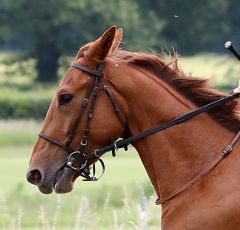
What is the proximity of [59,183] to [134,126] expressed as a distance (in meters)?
0.54

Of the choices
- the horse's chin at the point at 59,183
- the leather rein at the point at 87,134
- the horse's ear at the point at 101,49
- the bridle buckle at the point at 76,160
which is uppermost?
the horse's ear at the point at 101,49

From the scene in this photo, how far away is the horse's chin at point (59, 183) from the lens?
579cm

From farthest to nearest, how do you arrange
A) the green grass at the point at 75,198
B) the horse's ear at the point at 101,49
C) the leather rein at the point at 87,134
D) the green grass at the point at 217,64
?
the green grass at the point at 217,64 → the green grass at the point at 75,198 → the horse's ear at the point at 101,49 → the leather rein at the point at 87,134

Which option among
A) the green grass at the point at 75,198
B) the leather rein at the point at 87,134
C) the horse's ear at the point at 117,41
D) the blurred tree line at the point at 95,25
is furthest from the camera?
the blurred tree line at the point at 95,25

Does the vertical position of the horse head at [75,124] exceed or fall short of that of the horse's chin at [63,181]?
it exceeds it

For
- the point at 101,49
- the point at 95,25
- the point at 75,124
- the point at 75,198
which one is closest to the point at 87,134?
the point at 75,124

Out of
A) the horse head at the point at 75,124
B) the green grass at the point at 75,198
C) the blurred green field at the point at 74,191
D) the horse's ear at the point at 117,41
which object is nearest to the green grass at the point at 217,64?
the blurred green field at the point at 74,191

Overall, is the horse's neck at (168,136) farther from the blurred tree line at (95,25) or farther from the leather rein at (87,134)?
the blurred tree line at (95,25)

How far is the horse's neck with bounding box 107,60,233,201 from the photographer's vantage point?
5785 mm

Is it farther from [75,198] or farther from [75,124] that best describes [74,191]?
[75,124]

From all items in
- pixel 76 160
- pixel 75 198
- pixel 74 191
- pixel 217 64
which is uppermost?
pixel 76 160

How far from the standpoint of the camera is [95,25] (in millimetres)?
56594

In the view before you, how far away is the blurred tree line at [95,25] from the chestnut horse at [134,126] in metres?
47.9

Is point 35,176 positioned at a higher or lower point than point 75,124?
lower
